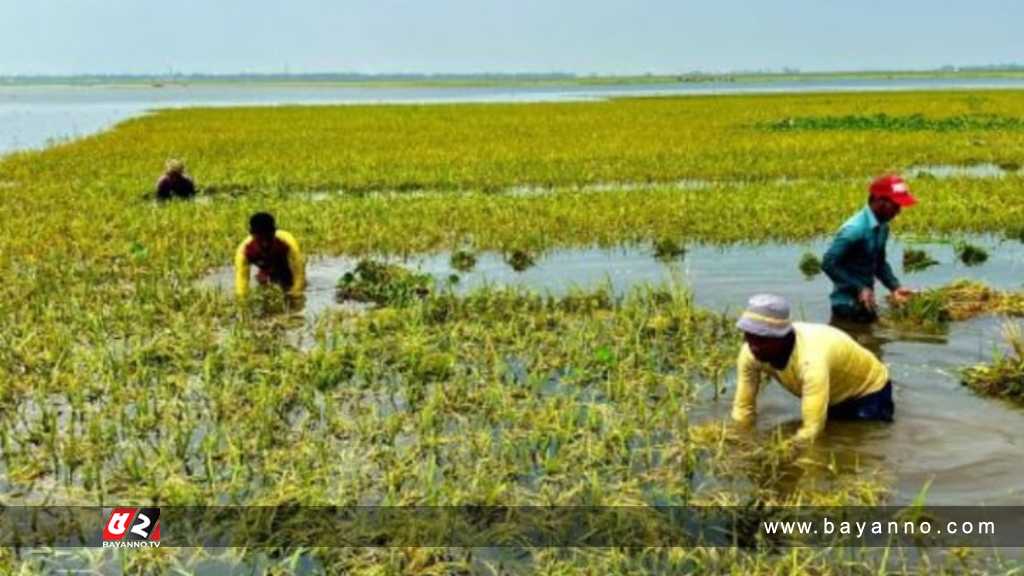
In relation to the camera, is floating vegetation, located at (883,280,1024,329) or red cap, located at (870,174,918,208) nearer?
red cap, located at (870,174,918,208)

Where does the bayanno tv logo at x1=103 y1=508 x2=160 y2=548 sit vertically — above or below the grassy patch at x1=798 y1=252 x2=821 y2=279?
below

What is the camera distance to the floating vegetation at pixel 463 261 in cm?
1142

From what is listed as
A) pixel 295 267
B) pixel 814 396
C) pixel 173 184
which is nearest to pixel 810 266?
pixel 295 267

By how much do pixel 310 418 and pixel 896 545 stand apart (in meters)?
3.63

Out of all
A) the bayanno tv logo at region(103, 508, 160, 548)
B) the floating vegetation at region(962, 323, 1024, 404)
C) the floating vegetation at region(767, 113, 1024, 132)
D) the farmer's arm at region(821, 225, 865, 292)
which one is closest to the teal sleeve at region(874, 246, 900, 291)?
the farmer's arm at region(821, 225, 865, 292)

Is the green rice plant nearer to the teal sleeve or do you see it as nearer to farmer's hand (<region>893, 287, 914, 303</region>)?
farmer's hand (<region>893, 287, 914, 303</region>)

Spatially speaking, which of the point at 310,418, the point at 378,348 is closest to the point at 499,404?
the point at 310,418

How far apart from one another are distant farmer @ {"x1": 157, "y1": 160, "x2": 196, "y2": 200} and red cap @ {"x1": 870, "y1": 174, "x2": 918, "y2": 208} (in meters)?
12.5

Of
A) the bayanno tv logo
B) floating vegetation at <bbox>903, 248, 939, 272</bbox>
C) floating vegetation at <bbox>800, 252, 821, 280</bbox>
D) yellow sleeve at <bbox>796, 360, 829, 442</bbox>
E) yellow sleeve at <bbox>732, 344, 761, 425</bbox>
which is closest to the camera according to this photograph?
the bayanno tv logo

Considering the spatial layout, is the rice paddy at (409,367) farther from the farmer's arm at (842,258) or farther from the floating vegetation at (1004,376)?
the floating vegetation at (1004,376)

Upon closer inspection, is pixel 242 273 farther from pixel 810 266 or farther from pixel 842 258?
pixel 810 266

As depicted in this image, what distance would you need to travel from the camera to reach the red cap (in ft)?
24.7

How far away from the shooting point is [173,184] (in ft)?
54.5

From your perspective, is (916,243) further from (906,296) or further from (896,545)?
(896,545)
